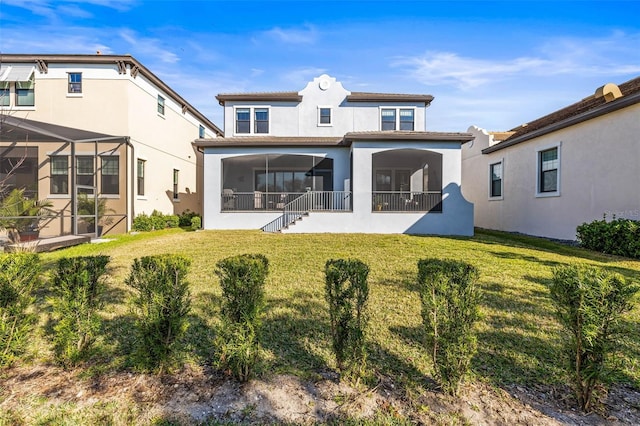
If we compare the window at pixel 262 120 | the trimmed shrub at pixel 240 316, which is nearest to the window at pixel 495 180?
the window at pixel 262 120

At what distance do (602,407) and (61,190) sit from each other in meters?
18.1

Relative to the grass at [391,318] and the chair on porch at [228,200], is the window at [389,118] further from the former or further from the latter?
the grass at [391,318]

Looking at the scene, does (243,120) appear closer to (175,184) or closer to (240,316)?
(175,184)

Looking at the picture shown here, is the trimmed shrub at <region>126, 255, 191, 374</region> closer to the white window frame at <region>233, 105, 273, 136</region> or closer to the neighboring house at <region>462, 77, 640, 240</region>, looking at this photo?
the neighboring house at <region>462, 77, 640, 240</region>

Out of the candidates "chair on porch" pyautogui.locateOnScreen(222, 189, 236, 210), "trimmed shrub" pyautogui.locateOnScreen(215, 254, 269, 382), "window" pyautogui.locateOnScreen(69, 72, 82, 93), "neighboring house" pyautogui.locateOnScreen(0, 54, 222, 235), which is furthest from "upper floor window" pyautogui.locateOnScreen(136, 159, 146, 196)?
"trimmed shrub" pyautogui.locateOnScreen(215, 254, 269, 382)

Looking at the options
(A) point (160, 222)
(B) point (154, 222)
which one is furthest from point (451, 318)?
(A) point (160, 222)

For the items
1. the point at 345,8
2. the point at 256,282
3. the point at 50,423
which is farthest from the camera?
the point at 345,8

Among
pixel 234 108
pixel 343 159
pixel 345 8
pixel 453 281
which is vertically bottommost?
pixel 453 281

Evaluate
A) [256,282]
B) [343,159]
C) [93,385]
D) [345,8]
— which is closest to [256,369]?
[256,282]

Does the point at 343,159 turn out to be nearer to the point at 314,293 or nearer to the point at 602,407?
the point at 314,293

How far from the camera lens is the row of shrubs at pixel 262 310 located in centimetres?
234

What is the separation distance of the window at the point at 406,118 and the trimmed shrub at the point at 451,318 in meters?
15.8

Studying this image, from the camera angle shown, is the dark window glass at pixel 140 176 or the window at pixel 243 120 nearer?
the dark window glass at pixel 140 176

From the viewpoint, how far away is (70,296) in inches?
116
